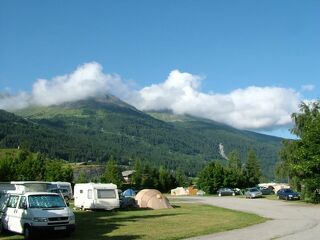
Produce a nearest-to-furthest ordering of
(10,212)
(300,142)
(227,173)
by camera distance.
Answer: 1. (10,212)
2. (300,142)
3. (227,173)

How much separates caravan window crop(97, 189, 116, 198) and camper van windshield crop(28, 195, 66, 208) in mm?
20367

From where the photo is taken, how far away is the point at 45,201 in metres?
22.5

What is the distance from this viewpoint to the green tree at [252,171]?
124 meters

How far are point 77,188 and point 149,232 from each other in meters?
25.0

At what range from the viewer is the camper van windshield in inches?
869

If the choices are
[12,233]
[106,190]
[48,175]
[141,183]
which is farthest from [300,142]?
[141,183]

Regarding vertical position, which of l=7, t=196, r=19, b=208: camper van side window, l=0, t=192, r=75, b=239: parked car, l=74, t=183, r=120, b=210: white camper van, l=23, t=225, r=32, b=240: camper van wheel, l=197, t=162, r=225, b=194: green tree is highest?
l=197, t=162, r=225, b=194: green tree

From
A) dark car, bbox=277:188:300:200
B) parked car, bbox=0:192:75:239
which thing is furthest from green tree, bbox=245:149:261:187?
parked car, bbox=0:192:75:239

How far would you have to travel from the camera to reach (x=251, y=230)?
24.0 m

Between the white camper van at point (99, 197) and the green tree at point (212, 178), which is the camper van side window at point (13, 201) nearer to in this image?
the white camper van at point (99, 197)

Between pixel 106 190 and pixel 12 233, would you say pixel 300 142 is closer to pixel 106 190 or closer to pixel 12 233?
pixel 106 190

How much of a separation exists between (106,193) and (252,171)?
9086 centimetres

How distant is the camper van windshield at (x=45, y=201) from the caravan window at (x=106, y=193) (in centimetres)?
2037

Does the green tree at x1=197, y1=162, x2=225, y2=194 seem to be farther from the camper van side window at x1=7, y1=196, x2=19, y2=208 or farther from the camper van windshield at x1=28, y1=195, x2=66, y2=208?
the camper van windshield at x1=28, y1=195, x2=66, y2=208
